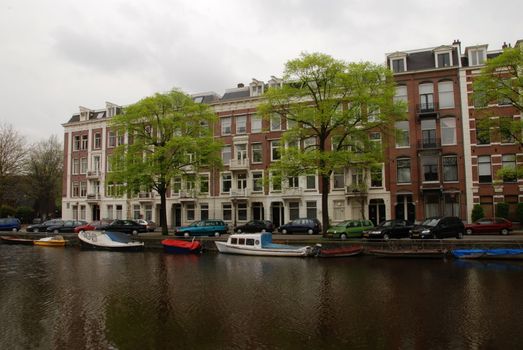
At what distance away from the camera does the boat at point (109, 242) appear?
34031 mm

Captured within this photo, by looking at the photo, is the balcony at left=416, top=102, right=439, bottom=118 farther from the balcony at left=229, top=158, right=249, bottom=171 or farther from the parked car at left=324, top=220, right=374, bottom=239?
the balcony at left=229, top=158, right=249, bottom=171

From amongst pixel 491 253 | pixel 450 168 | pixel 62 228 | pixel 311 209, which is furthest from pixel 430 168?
pixel 62 228

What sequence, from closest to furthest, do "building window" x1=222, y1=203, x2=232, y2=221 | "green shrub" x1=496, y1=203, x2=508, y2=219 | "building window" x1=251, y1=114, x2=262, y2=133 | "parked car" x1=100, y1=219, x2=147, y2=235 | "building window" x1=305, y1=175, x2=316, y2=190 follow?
1. "green shrub" x1=496, y1=203, x2=508, y2=219
2. "parked car" x1=100, y1=219, x2=147, y2=235
3. "building window" x1=305, y1=175, x2=316, y2=190
4. "building window" x1=251, y1=114, x2=262, y2=133
5. "building window" x1=222, y1=203, x2=232, y2=221

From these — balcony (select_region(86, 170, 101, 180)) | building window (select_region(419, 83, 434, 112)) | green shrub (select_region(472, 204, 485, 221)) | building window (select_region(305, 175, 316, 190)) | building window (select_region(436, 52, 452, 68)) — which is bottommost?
green shrub (select_region(472, 204, 485, 221))

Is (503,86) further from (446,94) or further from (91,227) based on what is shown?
(91,227)

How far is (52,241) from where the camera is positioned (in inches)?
1527

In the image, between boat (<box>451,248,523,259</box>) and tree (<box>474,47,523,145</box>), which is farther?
tree (<box>474,47,523,145</box>)

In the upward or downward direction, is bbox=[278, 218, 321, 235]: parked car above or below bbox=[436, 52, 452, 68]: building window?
below

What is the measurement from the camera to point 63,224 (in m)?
44.8

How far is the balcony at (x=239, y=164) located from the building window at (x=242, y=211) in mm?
4347

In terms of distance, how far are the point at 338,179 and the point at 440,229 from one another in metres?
16.8

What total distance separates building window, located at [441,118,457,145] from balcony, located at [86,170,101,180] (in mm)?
44431

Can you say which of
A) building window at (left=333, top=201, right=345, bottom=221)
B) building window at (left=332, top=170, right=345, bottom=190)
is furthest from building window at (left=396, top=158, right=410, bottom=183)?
building window at (left=333, top=201, right=345, bottom=221)

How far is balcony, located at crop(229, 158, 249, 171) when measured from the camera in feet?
156
